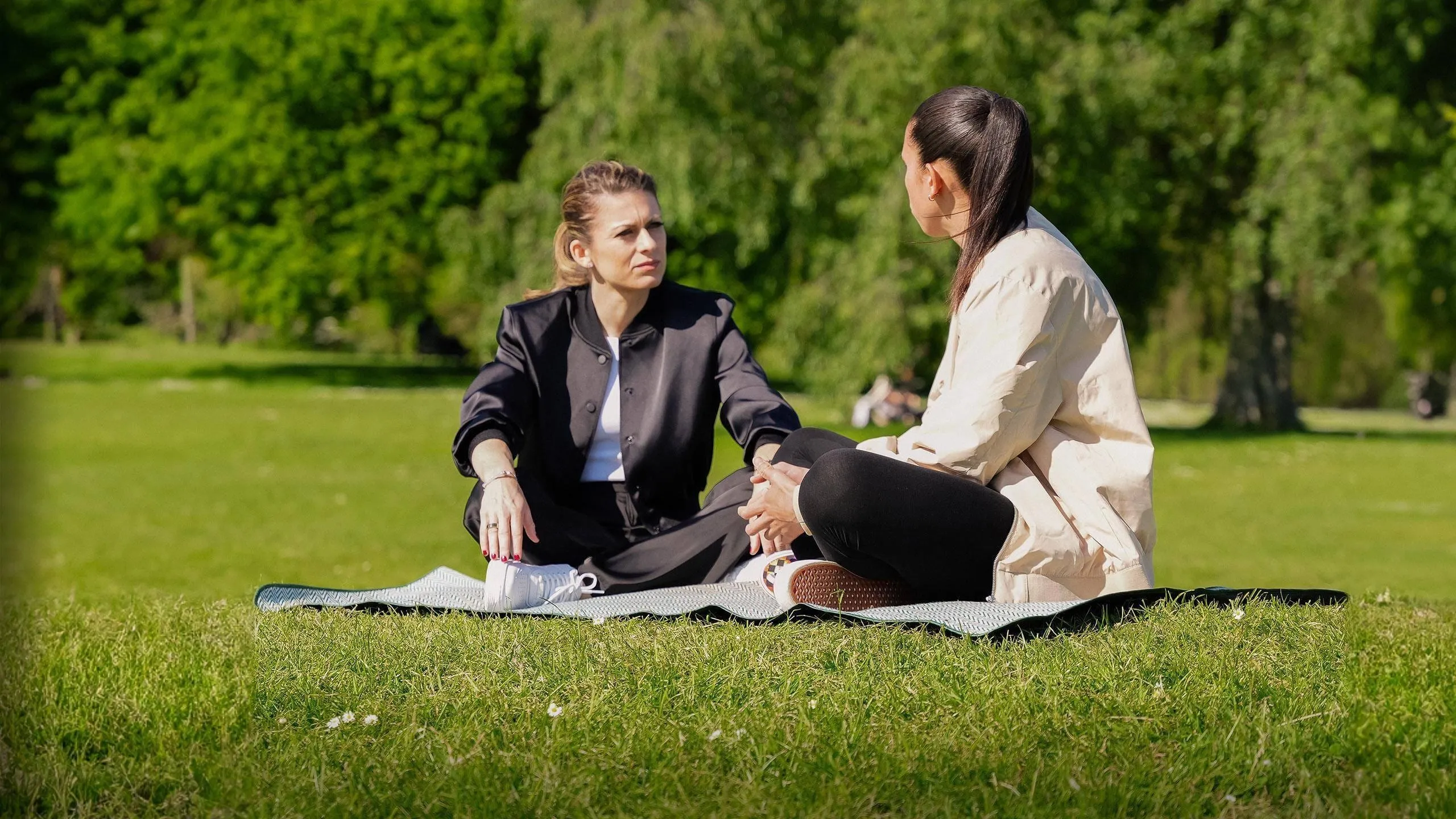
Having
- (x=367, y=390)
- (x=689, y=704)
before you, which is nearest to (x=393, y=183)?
(x=367, y=390)

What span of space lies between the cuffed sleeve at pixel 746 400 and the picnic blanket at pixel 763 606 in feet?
1.51

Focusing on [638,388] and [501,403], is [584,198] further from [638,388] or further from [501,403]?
[501,403]

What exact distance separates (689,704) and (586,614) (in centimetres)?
102

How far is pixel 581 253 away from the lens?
16.1ft

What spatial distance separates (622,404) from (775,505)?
83cm

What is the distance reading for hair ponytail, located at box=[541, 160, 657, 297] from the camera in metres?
4.80

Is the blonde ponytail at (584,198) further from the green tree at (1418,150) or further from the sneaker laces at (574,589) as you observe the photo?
the green tree at (1418,150)

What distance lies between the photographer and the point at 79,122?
→ 29875mm

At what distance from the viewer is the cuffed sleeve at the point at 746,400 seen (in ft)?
15.3

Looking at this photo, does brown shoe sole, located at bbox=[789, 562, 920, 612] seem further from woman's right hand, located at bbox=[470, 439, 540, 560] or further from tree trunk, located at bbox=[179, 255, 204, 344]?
tree trunk, located at bbox=[179, 255, 204, 344]

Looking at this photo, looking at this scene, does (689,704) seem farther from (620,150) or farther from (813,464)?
(620,150)

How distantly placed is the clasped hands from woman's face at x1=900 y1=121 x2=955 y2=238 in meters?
0.75

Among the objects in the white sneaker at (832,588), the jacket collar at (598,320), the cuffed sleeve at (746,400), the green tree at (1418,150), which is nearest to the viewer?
the white sneaker at (832,588)

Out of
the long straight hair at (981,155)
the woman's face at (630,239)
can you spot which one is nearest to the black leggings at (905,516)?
the long straight hair at (981,155)
